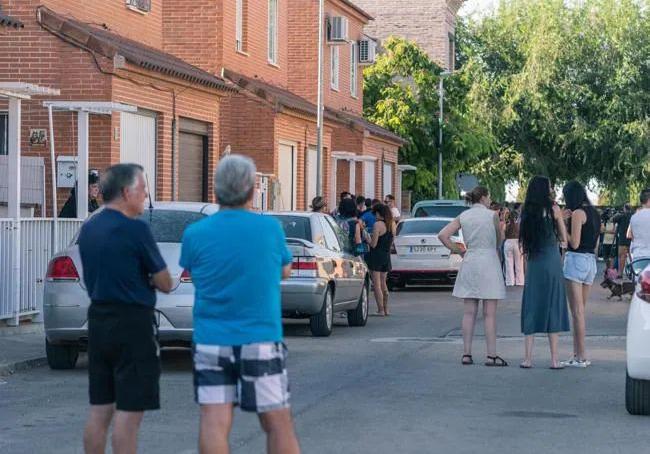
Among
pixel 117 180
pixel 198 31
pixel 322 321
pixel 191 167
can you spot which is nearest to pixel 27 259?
pixel 322 321

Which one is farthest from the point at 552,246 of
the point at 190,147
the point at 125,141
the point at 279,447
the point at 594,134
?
the point at 594,134

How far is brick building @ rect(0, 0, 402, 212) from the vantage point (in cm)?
2131

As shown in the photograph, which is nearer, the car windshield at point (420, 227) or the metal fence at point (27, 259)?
the metal fence at point (27, 259)

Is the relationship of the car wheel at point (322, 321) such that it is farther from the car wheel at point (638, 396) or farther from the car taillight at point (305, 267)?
the car wheel at point (638, 396)

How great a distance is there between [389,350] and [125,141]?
7.76 meters

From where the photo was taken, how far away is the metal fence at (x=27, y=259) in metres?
17.2

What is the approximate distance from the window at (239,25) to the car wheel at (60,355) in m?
18.9

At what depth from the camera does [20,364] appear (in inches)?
561

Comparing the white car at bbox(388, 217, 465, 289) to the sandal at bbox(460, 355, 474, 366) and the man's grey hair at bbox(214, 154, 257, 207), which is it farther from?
the man's grey hair at bbox(214, 154, 257, 207)

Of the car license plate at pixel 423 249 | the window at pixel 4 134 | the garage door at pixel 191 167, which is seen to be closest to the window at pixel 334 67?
the car license plate at pixel 423 249

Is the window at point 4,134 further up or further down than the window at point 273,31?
further down

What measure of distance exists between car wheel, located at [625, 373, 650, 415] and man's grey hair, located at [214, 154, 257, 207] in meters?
4.94

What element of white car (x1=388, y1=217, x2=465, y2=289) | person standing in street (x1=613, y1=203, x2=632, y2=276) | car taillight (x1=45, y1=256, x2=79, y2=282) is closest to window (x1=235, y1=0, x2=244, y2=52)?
white car (x1=388, y1=217, x2=465, y2=289)

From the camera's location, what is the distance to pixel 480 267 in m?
14.7
